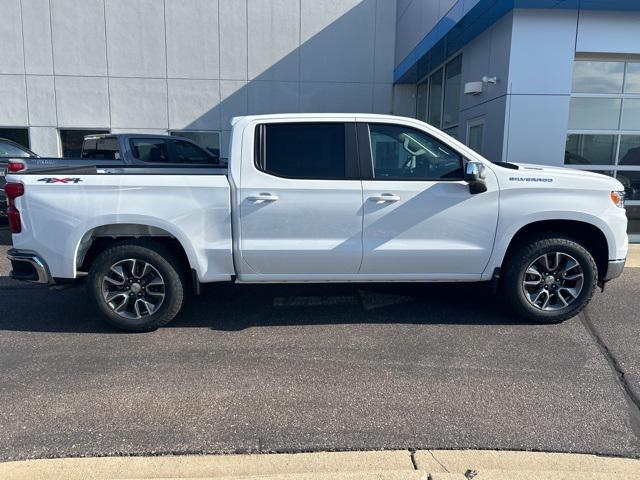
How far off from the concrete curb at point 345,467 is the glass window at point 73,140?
49.1 feet

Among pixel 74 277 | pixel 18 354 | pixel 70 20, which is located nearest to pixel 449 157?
pixel 74 277

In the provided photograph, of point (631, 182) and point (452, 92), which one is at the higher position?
point (452, 92)

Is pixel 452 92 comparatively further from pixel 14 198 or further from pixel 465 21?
pixel 14 198

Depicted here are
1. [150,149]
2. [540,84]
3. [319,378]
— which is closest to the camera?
[319,378]

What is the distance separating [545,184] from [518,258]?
2.37 feet

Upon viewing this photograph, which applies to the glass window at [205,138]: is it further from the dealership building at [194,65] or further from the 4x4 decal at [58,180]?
the 4x4 decal at [58,180]

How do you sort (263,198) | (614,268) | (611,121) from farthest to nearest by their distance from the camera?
1. (611,121)
2. (614,268)
3. (263,198)

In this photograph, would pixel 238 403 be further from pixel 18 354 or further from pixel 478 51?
pixel 478 51

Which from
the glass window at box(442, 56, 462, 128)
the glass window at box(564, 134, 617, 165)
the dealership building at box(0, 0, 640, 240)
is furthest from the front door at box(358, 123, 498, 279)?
the dealership building at box(0, 0, 640, 240)

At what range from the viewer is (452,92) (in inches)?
467

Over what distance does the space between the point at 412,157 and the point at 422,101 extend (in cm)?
1129

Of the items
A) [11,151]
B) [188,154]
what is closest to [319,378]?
[188,154]

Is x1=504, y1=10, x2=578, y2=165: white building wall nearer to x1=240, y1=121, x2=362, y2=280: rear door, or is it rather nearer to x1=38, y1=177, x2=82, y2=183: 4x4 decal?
x1=240, y1=121, x2=362, y2=280: rear door

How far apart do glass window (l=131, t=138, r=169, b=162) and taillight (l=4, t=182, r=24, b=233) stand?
5.22m
